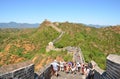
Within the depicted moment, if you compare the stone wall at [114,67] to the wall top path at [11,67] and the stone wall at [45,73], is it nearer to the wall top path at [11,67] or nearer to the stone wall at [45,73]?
the wall top path at [11,67]

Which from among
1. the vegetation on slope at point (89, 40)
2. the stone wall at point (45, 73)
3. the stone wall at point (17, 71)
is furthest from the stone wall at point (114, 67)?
the vegetation on slope at point (89, 40)

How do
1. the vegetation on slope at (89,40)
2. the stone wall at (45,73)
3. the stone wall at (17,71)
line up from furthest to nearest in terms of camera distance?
the vegetation on slope at (89,40), the stone wall at (45,73), the stone wall at (17,71)

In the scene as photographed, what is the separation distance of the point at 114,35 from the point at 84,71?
7025cm

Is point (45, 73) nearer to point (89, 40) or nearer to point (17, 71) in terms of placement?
point (17, 71)

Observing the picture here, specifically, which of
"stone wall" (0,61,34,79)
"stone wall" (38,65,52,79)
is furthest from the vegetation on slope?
"stone wall" (0,61,34,79)

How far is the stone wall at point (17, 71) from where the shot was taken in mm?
7204

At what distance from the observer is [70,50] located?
1300 inches

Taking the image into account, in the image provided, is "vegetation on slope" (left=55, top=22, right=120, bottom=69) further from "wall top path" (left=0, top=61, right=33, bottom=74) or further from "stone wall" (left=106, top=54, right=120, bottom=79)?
"wall top path" (left=0, top=61, right=33, bottom=74)

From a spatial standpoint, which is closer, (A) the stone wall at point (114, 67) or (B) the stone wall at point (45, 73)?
(A) the stone wall at point (114, 67)

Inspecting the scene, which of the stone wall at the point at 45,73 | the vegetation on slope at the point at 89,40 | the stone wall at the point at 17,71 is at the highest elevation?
the stone wall at the point at 17,71

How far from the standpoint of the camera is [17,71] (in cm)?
794

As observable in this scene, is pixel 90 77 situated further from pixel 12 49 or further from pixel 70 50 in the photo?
pixel 12 49

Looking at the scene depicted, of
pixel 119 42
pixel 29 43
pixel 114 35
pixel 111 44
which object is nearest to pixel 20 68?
pixel 29 43

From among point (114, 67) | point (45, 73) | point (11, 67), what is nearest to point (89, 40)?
point (45, 73)
